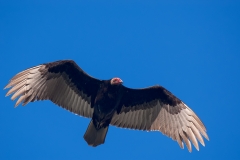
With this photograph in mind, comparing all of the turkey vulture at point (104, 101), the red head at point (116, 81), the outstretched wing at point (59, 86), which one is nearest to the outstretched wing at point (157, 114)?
the turkey vulture at point (104, 101)

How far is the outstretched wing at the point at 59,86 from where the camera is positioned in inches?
461

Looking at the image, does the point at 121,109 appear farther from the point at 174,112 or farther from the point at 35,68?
the point at 35,68

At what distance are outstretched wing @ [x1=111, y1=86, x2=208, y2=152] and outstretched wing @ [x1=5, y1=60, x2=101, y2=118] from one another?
0.93 meters

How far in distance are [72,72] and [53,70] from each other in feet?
1.67

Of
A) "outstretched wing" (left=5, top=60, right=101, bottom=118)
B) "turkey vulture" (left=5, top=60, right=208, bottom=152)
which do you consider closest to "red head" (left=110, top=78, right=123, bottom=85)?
"turkey vulture" (left=5, top=60, right=208, bottom=152)

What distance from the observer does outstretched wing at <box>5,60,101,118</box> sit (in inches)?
461

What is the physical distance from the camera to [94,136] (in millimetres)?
11969

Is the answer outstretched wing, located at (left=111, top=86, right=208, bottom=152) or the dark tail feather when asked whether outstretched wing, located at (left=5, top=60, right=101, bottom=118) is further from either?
outstretched wing, located at (left=111, top=86, right=208, bottom=152)

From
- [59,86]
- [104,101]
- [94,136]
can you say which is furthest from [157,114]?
[59,86]

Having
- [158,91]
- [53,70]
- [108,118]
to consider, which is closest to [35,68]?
[53,70]

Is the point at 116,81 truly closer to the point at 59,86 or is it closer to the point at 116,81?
the point at 116,81

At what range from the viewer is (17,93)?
38.0ft

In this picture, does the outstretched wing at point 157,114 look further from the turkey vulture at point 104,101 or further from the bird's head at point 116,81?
the bird's head at point 116,81

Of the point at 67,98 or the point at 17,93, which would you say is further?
the point at 67,98
